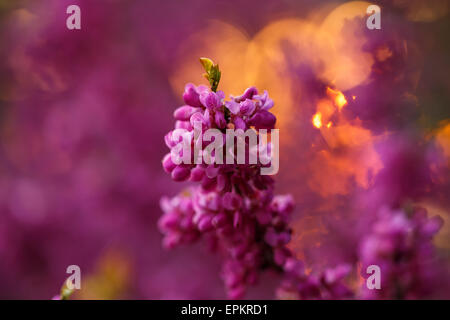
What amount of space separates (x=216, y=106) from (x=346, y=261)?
0.45m

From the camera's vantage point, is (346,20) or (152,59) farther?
(152,59)

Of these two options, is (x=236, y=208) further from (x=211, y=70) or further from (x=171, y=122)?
(x=171, y=122)

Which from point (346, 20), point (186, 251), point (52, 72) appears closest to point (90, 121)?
point (52, 72)

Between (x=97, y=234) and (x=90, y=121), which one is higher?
(x=90, y=121)

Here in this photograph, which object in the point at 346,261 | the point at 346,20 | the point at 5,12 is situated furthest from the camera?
the point at 5,12

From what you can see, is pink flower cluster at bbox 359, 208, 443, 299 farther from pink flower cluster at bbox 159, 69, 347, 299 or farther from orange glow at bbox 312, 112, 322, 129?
orange glow at bbox 312, 112, 322, 129

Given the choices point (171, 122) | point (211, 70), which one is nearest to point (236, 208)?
point (211, 70)

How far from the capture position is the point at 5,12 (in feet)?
4.55

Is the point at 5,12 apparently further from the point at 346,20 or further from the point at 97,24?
the point at 346,20

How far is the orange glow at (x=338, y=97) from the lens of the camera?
688 mm

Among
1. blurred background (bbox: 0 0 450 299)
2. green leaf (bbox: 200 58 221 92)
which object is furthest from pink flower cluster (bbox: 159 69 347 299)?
blurred background (bbox: 0 0 450 299)

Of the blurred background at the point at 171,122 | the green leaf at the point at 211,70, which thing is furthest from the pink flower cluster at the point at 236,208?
the blurred background at the point at 171,122

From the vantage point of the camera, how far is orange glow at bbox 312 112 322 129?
0.69 metres
